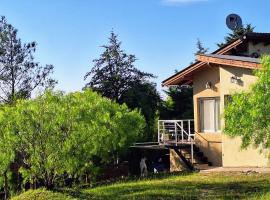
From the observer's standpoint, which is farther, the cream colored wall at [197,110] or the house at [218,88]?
the cream colored wall at [197,110]

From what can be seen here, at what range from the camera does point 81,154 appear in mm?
14445

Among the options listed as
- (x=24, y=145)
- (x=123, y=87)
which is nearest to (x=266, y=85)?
(x=24, y=145)

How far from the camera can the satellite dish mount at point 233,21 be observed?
76.5 feet

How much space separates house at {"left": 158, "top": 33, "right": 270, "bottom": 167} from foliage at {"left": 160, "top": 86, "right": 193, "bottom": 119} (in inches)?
547

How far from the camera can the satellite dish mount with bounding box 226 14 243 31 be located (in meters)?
23.3

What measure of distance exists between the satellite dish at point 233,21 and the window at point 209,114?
3.96 metres

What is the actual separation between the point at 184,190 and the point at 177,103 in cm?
2430

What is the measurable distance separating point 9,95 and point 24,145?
23945mm

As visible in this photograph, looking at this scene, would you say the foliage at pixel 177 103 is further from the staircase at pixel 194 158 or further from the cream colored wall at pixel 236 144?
the cream colored wall at pixel 236 144

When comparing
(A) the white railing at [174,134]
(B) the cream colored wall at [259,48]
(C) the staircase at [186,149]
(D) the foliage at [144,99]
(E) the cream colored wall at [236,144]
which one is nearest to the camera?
(E) the cream colored wall at [236,144]

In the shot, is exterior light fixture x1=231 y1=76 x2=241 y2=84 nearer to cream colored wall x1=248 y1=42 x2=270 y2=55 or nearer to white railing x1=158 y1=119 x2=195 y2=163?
cream colored wall x1=248 y1=42 x2=270 y2=55

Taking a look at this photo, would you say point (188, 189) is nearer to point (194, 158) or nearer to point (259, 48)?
point (194, 158)

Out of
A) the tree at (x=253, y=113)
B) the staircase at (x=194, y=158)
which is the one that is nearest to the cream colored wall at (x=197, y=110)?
the staircase at (x=194, y=158)

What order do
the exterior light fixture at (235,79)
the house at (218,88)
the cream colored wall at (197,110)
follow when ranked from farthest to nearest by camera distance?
the cream colored wall at (197,110)
the exterior light fixture at (235,79)
the house at (218,88)
